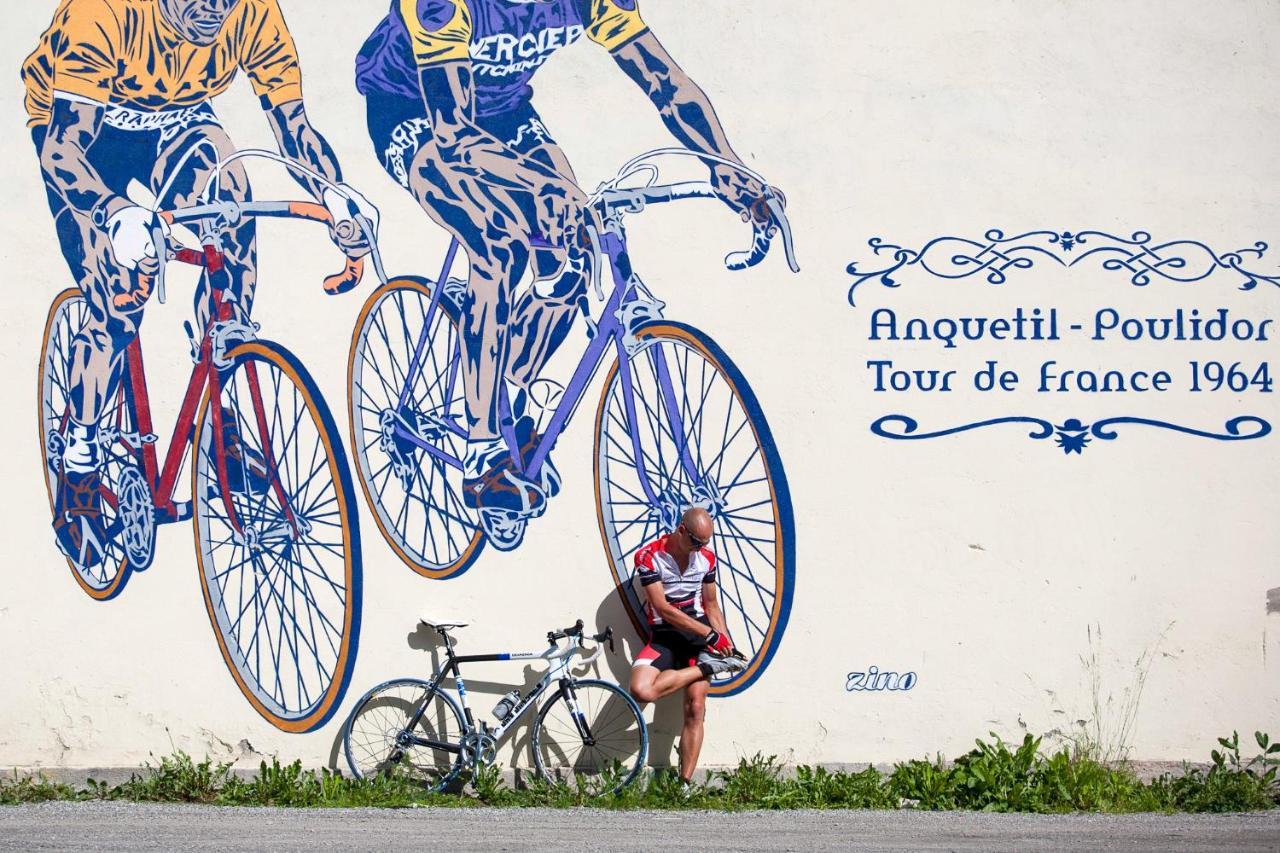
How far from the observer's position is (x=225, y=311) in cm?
744

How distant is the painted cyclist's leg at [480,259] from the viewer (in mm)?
7426

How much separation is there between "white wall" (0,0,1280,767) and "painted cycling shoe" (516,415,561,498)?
8 centimetres

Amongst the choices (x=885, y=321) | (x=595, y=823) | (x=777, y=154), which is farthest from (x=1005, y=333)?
(x=595, y=823)

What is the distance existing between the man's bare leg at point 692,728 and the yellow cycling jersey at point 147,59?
401cm

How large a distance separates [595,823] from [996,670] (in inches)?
94.1

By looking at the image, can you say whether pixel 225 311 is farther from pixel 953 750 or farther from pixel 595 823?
pixel 953 750

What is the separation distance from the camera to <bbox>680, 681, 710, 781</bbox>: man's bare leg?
7.04 meters

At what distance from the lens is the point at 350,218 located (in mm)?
7434

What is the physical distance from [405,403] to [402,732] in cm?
181

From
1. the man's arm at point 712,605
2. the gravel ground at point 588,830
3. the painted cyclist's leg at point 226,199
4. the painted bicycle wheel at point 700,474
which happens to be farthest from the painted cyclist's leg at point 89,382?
the man's arm at point 712,605

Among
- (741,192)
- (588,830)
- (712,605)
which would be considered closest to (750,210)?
(741,192)

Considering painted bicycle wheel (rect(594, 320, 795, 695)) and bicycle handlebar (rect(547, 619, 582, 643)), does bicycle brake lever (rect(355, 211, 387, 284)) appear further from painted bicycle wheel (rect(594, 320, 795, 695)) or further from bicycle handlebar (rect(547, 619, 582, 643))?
bicycle handlebar (rect(547, 619, 582, 643))

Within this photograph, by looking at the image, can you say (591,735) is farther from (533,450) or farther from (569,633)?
(533,450)

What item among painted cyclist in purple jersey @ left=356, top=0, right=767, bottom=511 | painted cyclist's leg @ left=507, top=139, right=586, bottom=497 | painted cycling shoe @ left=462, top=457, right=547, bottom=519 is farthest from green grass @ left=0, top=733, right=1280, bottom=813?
painted cyclist's leg @ left=507, top=139, right=586, bottom=497
